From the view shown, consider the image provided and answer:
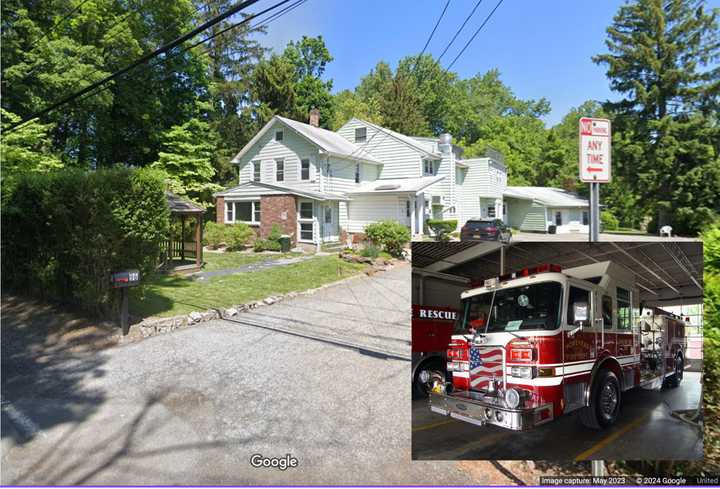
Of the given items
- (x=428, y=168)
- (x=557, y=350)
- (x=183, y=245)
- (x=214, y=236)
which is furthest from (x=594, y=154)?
(x=428, y=168)

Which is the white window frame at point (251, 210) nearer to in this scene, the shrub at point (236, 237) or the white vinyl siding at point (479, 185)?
the shrub at point (236, 237)

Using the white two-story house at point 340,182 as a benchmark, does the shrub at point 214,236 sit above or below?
below

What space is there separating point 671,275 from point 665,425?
1.02 m

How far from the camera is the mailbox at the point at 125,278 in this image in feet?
25.0

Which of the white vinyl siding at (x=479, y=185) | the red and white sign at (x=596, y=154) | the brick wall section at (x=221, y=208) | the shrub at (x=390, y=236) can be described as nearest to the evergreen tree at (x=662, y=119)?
the white vinyl siding at (x=479, y=185)

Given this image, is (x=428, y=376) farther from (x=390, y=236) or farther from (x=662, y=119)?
(x=662, y=119)

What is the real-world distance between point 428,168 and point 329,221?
21.1 ft

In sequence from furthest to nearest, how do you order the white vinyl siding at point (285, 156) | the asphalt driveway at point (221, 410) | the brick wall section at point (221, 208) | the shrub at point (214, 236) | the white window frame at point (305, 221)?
1. the brick wall section at point (221, 208)
2. the white vinyl siding at point (285, 156)
3. the shrub at point (214, 236)
4. the white window frame at point (305, 221)
5. the asphalt driveway at point (221, 410)

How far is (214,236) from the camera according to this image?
21812mm

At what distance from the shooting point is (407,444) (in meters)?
3.94

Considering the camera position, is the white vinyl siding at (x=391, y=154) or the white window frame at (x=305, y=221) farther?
the white vinyl siding at (x=391, y=154)

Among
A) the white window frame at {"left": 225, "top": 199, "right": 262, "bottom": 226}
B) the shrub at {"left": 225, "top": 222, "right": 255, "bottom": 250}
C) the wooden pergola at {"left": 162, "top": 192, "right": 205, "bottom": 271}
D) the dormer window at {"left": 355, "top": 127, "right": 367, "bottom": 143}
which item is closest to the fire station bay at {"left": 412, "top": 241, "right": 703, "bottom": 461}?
the wooden pergola at {"left": 162, "top": 192, "right": 205, "bottom": 271}

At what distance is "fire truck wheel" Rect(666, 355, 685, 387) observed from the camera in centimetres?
294

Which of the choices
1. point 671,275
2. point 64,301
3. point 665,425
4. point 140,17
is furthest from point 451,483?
point 140,17
